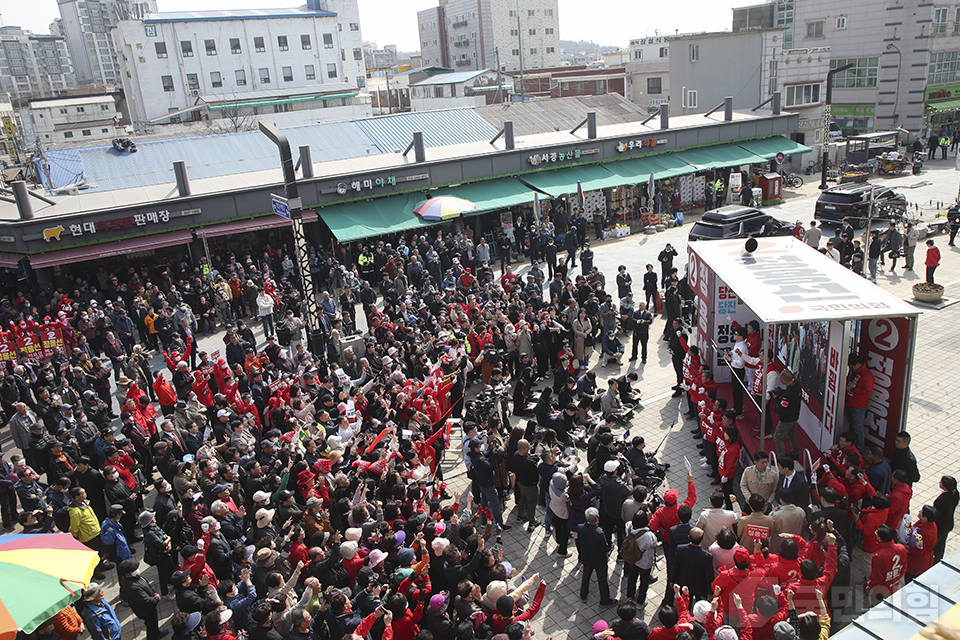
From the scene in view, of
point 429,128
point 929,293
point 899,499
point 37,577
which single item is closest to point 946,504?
point 899,499

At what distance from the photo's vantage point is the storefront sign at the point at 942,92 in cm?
4634

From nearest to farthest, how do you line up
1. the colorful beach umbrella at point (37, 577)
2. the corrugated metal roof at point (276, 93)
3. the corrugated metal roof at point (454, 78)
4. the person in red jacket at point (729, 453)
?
the colorful beach umbrella at point (37, 577) < the person in red jacket at point (729, 453) < the corrugated metal roof at point (276, 93) < the corrugated metal roof at point (454, 78)

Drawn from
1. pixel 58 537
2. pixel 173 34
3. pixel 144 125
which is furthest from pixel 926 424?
pixel 173 34

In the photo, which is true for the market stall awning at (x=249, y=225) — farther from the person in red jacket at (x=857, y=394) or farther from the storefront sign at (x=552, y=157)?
the person in red jacket at (x=857, y=394)

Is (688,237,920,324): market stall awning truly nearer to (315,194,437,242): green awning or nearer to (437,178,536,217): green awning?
(315,194,437,242): green awning

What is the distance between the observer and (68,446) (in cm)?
1146

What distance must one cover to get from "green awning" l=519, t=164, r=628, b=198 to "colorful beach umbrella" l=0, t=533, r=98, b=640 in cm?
2285

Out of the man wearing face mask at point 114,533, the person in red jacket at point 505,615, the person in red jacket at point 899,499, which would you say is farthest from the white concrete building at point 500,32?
the person in red jacket at point 505,615

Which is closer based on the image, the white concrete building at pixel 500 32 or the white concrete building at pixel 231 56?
the white concrete building at pixel 231 56

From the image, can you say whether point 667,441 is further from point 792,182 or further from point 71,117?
point 71,117

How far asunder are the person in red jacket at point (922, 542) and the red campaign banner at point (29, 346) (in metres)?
19.7

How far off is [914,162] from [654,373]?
3215 cm

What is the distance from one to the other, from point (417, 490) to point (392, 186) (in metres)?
18.9

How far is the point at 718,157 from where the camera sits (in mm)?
32781
